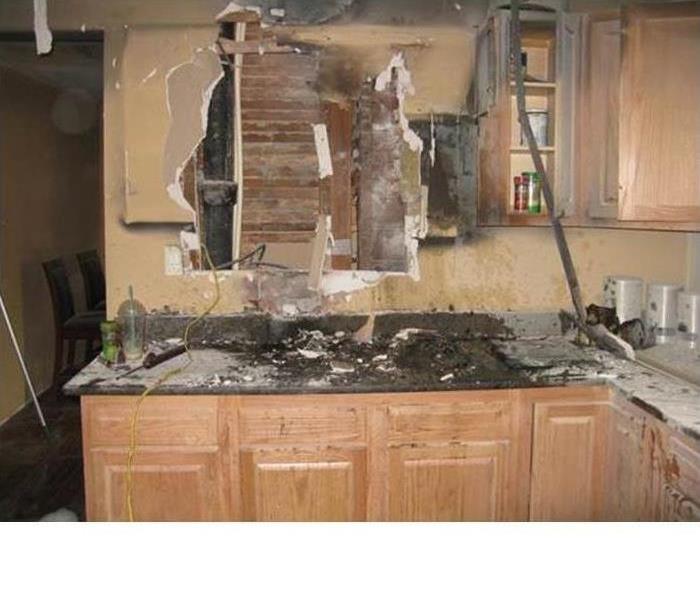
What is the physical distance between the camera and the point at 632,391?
1932mm

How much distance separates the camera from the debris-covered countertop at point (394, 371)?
77.4 inches

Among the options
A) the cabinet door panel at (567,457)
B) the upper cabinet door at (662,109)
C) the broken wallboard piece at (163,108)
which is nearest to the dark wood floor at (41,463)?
the broken wallboard piece at (163,108)

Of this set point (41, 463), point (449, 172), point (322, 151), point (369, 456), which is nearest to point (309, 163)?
point (322, 151)

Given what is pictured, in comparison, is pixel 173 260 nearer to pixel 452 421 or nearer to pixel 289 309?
pixel 289 309

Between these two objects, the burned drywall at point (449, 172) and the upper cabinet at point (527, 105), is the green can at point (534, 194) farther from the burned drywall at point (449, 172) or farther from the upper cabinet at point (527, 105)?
the burned drywall at point (449, 172)

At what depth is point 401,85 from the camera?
8.25ft

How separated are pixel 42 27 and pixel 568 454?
240 cm

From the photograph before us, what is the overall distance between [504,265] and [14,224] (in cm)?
307

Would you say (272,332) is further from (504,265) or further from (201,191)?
(504,265)

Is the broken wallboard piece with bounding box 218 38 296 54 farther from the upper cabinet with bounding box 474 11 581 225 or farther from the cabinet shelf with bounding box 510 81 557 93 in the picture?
the cabinet shelf with bounding box 510 81 557 93

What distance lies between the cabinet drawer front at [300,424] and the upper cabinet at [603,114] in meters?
0.93
